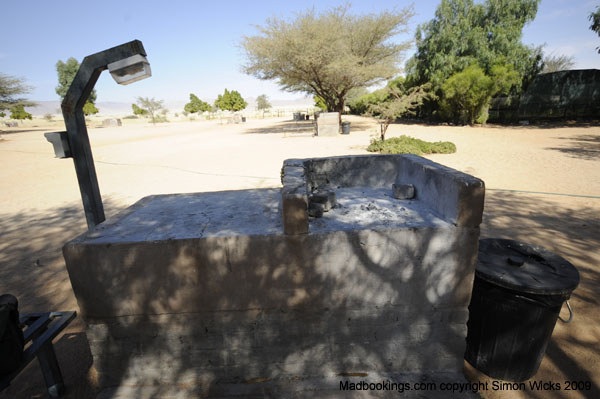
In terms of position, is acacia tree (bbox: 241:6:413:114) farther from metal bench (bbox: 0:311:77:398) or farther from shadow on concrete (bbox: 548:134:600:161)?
metal bench (bbox: 0:311:77:398)

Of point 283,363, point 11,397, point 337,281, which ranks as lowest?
point 11,397

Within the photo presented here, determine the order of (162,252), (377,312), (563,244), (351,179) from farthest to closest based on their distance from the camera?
(563,244), (351,179), (377,312), (162,252)

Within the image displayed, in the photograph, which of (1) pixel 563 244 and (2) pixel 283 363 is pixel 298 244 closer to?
(2) pixel 283 363

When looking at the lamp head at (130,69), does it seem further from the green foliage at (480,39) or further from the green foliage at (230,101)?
the green foliage at (230,101)

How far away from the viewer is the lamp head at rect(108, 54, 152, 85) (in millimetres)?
2428

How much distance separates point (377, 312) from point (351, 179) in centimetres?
212

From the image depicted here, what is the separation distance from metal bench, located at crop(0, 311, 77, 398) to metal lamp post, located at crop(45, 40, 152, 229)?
2.74ft

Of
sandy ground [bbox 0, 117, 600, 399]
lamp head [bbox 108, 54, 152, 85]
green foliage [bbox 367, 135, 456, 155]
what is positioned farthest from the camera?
green foliage [bbox 367, 135, 456, 155]

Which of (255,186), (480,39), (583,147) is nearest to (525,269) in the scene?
(255,186)

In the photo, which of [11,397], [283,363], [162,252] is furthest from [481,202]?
[11,397]

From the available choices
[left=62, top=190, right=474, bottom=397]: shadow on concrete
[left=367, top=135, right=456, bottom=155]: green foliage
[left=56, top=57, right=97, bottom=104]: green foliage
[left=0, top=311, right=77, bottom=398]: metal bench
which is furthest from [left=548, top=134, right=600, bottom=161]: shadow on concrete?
[left=56, top=57, right=97, bottom=104]: green foliage

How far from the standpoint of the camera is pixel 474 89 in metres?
21.1

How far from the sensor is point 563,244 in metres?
4.58

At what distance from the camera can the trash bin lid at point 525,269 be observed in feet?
7.20
